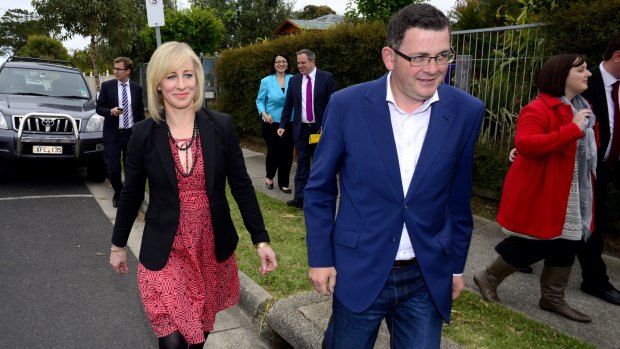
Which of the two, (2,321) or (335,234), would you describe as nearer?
(335,234)

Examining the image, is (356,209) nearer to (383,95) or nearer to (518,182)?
(383,95)

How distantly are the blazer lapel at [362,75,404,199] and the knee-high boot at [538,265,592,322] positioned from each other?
2.39 meters

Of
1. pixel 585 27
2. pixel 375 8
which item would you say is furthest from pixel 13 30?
pixel 585 27

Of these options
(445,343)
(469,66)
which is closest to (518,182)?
(445,343)

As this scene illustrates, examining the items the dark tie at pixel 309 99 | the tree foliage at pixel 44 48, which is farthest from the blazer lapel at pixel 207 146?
the tree foliage at pixel 44 48

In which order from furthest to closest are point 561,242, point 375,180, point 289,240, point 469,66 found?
1. point 469,66
2. point 289,240
3. point 561,242
4. point 375,180

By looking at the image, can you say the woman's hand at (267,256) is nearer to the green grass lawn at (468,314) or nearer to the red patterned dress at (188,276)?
the red patterned dress at (188,276)

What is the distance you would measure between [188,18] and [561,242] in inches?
797

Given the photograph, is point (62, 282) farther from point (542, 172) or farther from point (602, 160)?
point (602, 160)

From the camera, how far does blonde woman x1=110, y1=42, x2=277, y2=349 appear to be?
251 cm

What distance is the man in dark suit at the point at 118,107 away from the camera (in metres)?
6.70

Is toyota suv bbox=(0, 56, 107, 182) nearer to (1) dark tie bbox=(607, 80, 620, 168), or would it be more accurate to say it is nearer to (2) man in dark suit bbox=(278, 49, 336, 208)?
(2) man in dark suit bbox=(278, 49, 336, 208)

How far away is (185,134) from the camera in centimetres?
268

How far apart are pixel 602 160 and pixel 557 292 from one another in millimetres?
1177
